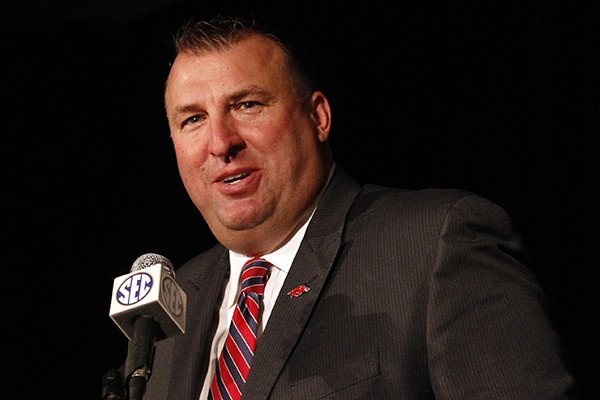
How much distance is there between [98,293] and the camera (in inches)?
143

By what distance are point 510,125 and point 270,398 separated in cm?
159

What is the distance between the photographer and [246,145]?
2.50 m

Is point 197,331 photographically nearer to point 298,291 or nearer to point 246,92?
point 298,291

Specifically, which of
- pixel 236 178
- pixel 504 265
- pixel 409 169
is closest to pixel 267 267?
pixel 236 178

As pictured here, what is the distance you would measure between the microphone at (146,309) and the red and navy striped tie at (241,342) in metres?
0.54

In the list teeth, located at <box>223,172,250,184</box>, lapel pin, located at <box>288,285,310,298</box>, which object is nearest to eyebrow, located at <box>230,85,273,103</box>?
teeth, located at <box>223,172,250,184</box>

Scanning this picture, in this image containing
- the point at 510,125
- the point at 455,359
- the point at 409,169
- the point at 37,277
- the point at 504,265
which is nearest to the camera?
the point at 455,359

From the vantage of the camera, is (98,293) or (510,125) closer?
(510,125)

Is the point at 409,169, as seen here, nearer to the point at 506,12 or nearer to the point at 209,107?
the point at 506,12

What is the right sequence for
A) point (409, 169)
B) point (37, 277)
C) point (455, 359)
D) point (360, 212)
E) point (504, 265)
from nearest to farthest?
point (455, 359), point (504, 265), point (360, 212), point (409, 169), point (37, 277)

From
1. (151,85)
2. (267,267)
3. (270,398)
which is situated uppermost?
(151,85)

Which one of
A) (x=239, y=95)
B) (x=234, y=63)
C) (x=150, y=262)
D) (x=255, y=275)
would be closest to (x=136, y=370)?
(x=150, y=262)

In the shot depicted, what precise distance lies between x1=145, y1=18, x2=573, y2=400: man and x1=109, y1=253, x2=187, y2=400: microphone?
1.56 feet

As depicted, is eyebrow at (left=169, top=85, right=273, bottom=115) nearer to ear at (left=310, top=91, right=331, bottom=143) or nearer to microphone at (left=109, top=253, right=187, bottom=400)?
ear at (left=310, top=91, right=331, bottom=143)
